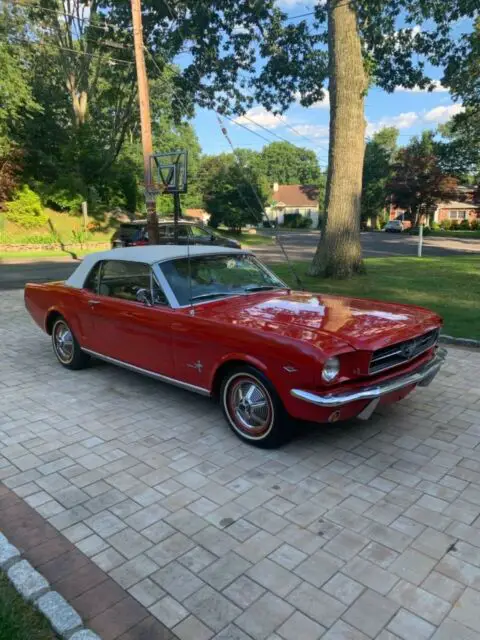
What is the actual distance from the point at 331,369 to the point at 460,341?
418 centimetres

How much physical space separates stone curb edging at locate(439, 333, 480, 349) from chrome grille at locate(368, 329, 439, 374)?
2.86 metres

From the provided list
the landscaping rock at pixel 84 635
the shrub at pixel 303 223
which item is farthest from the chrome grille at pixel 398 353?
the shrub at pixel 303 223

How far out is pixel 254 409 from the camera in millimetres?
3998

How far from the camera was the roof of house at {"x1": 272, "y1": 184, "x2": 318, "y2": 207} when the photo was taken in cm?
7650

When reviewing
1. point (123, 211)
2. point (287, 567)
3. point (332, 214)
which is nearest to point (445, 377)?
point (287, 567)

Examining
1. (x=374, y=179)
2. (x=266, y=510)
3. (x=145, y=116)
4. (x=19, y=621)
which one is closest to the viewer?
(x=19, y=621)

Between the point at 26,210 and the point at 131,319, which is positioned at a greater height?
the point at 26,210

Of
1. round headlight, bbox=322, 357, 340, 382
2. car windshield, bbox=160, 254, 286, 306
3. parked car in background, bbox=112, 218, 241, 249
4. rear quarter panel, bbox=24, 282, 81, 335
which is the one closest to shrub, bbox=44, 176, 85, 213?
parked car in background, bbox=112, 218, 241, 249

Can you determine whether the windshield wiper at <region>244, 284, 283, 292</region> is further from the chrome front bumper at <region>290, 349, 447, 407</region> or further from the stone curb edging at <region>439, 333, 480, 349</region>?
the stone curb edging at <region>439, 333, 480, 349</region>

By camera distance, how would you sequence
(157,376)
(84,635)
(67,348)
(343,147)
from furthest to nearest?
(343,147), (67,348), (157,376), (84,635)

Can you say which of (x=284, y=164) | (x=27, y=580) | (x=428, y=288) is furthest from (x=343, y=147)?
(x=284, y=164)

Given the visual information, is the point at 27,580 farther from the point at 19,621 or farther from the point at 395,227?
the point at 395,227

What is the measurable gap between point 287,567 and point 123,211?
31662 mm

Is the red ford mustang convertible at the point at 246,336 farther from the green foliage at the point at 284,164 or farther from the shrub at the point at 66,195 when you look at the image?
the green foliage at the point at 284,164
